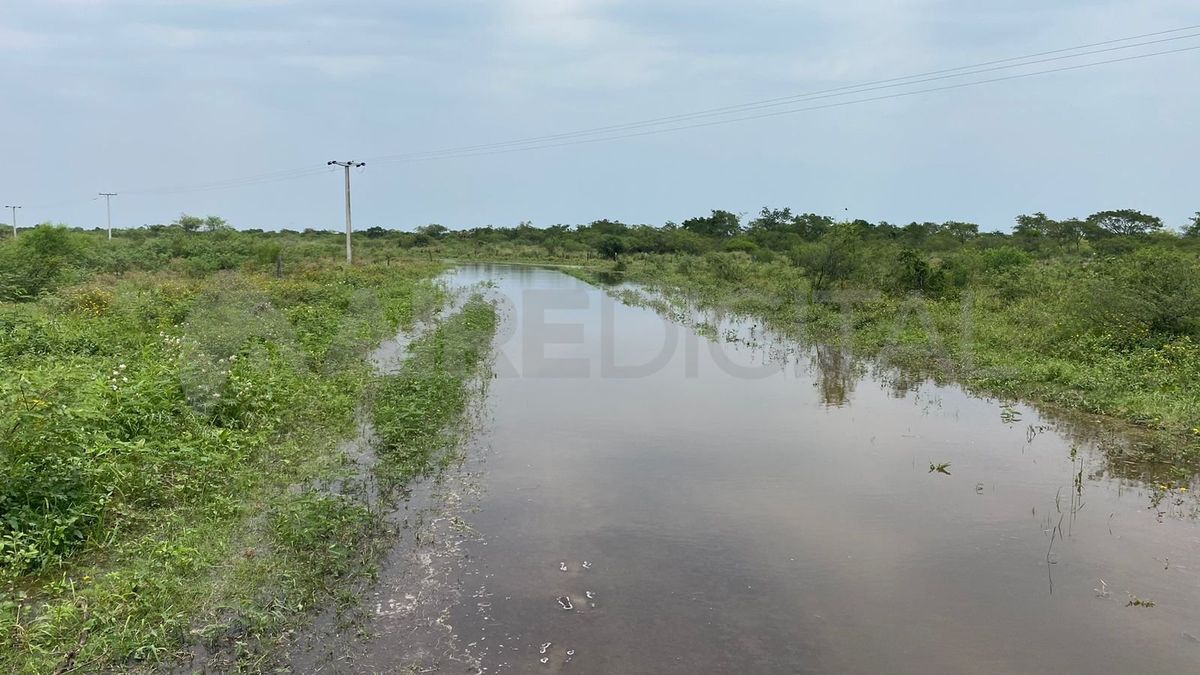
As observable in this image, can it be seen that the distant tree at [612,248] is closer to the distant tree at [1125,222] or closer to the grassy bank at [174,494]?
the distant tree at [1125,222]

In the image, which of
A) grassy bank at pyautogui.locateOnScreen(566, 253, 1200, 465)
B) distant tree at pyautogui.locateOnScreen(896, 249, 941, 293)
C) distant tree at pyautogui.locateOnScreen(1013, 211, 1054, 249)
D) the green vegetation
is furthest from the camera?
distant tree at pyautogui.locateOnScreen(1013, 211, 1054, 249)

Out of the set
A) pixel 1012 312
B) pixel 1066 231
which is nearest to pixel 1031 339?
pixel 1012 312

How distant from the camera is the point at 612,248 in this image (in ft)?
197

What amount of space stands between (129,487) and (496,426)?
4.25m

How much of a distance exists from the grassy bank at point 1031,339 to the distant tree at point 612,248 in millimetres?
34611

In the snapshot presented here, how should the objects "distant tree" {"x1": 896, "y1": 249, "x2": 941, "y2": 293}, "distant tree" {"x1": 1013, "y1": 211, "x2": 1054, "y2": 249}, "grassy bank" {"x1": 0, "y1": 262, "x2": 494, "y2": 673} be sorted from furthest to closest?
1. "distant tree" {"x1": 1013, "y1": 211, "x2": 1054, "y2": 249}
2. "distant tree" {"x1": 896, "y1": 249, "x2": 941, "y2": 293}
3. "grassy bank" {"x1": 0, "y1": 262, "x2": 494, "y2": 673}

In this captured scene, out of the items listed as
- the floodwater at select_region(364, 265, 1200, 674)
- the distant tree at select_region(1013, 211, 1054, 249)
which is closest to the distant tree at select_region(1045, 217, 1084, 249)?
the distant tree at select_region(1013, 211, 1054, 249)

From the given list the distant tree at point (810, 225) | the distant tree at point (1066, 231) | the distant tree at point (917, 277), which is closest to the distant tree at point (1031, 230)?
the distant tree at point (1066, 231)

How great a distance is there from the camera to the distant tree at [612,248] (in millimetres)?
59625

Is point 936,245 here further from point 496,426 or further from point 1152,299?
point 496,426

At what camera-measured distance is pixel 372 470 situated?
720cm

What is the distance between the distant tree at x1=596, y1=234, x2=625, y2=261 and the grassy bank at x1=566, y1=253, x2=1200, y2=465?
114 feet

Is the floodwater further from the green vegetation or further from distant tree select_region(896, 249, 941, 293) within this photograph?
distant tree select_region(896, 249, 941, 293)

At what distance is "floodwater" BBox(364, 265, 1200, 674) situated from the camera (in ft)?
14.7
